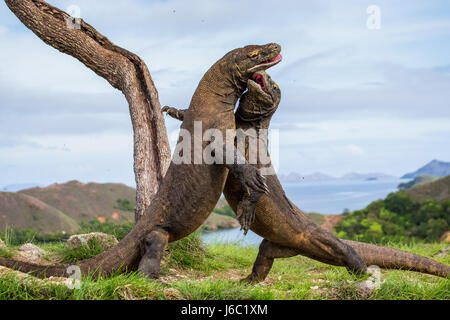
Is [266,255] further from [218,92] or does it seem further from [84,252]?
[84,252]

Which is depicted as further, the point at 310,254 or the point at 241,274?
the point at 241,274

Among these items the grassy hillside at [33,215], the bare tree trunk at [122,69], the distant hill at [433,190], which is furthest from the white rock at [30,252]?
the distant hill at [433,190]

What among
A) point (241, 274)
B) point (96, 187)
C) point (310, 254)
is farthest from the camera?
point (96, 187)

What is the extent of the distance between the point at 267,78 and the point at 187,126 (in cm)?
100

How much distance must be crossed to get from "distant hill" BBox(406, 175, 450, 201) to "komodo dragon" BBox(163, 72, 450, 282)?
436 inches

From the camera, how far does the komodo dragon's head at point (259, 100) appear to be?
5.18 m

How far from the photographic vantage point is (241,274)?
8039mm

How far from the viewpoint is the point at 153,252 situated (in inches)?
204

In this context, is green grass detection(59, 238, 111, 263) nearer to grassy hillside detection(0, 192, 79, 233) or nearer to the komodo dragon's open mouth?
grassy hillside detection(0, 192, 79, 233)

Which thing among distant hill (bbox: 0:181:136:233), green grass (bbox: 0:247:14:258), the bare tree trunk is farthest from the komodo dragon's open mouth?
distant hill (bbox: 0:181:136:233)

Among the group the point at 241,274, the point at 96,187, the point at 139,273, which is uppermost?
the point at 96,187

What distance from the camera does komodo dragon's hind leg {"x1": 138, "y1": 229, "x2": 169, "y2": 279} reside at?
504 centimetres
